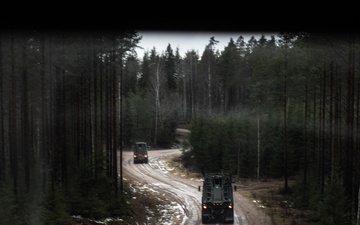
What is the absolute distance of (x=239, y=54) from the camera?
24438mm

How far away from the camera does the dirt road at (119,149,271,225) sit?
1386 cm

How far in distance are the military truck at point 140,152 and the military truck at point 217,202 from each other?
8.71 metres

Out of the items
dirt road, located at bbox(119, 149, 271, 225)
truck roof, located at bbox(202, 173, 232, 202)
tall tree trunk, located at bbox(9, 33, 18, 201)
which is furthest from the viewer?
dirt road, located at bbox(119, 149, 271, 225)

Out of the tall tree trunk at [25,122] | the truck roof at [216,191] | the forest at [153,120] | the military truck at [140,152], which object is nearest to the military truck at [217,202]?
the truck roof at [216,191]

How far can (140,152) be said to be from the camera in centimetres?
2188

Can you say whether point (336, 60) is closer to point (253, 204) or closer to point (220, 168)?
point (253, 204)

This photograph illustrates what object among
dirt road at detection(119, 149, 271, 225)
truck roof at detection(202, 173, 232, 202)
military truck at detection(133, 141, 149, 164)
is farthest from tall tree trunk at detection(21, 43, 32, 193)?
military truck at detection(133, 141, 149, 164)

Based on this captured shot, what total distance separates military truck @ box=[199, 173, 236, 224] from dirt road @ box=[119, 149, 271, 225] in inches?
20.2

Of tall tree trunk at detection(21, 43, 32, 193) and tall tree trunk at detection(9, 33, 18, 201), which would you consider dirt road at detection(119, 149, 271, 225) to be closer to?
tall tree trunk at detection(21, 43, 32, 193)

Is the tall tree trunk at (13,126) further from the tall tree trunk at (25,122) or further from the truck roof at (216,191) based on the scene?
the truck roof at (216,191)

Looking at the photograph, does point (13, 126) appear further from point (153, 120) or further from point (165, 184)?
point (153, 120)

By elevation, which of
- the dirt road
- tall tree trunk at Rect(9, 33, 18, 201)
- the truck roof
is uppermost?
tall tree trunk at Rect(9, 33, 18, 201)

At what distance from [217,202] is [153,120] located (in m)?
9.28

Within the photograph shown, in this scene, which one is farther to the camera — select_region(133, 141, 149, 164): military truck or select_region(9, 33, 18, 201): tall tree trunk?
select_region(133, 141, 149, 164): military truck
